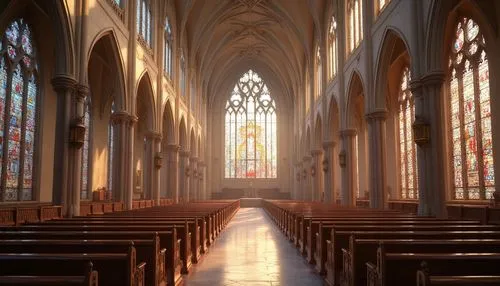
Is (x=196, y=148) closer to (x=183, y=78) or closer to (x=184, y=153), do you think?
(x=184, y=153)

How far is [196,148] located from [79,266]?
110 ft

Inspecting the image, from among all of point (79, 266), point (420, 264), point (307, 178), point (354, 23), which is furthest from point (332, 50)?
point (79, 266)

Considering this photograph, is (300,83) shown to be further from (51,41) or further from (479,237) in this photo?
(479,237)

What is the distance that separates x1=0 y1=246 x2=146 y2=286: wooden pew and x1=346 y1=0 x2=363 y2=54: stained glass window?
56.8 ft

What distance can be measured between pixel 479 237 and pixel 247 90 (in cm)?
4271

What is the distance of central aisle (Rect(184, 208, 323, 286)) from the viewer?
294 inches

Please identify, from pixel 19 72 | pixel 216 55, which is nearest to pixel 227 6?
pixel 216 55

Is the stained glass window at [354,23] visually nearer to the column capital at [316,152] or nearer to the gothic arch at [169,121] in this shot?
the column capital at [316,152]

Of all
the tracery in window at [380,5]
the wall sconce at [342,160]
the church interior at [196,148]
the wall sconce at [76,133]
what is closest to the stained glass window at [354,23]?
the church interior at [196,148]

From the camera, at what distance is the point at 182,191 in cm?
3262

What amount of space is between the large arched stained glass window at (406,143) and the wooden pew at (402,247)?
18.4 meters

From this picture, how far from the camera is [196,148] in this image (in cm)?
3803

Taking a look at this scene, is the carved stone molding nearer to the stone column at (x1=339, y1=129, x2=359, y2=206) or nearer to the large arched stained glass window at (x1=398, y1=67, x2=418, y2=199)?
the stone column at (x1=339, y1=129, x2=359, y2=206)

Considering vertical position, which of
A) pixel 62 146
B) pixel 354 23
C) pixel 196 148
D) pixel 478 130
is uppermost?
pixel 354 23
